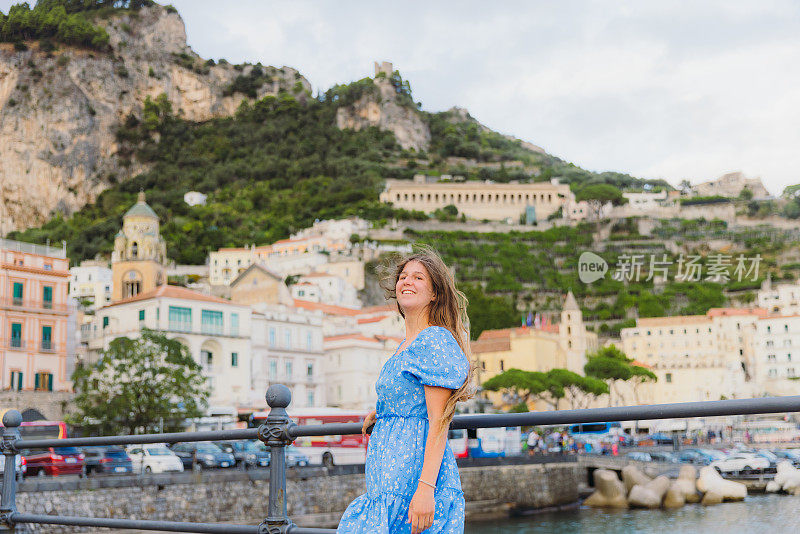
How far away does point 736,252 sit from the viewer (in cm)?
9531

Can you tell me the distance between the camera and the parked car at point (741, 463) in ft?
9.56

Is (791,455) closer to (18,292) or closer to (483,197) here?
(18,292)

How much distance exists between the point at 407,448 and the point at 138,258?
203 feet

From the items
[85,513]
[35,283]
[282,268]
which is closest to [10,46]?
[282,268]

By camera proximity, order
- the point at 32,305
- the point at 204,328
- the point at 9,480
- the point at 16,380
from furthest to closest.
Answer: the point at 204,328
the point at 32,305
the point at 16,380
the point at 9,480

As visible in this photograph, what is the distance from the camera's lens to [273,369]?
44.4 metres

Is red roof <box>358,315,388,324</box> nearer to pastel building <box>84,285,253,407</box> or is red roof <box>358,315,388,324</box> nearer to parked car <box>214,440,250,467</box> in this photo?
pastel building <box>84,285,253,407</box>

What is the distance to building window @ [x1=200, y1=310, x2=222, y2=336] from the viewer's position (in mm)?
41344

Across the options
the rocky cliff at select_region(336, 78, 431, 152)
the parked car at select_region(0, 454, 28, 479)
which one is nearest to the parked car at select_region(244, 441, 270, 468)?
the parked car at select_region(0, 454, 28, 479)

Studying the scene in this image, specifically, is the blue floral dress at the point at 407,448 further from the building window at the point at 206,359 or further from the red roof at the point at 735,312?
the red roof at the point at 735,312

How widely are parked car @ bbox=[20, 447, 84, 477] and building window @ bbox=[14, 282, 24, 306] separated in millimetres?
16887

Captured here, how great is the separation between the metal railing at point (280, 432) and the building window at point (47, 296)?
111 feet

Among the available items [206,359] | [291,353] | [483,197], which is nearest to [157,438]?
[206,359]

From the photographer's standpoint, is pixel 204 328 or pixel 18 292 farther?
pixel 204 328
